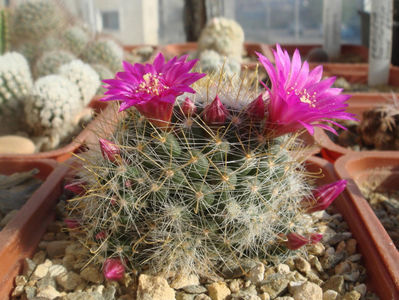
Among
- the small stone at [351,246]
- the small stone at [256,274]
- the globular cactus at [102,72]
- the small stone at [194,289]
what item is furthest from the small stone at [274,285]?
the globular cactus at [102,72]

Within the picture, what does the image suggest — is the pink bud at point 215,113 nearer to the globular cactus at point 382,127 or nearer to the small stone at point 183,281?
the small stone at point 183,281

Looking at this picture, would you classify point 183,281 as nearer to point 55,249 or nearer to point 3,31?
point 55,249

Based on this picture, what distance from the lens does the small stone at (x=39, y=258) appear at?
48.4 inches

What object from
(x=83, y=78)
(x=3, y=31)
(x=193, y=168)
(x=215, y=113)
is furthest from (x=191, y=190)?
(x=3, y=31)

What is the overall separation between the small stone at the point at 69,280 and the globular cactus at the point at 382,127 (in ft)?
4.62

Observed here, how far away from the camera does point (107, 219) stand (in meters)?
1.06

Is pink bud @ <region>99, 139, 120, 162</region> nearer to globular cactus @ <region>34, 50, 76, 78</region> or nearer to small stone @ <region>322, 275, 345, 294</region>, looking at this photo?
small stone @ <region>322, 275, 345, 294</region>

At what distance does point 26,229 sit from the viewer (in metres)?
1.25

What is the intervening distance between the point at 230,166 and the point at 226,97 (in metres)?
0.19

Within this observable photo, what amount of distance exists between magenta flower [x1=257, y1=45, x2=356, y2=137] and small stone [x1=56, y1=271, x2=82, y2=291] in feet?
2.02

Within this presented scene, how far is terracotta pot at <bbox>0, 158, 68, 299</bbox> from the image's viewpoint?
114 cm

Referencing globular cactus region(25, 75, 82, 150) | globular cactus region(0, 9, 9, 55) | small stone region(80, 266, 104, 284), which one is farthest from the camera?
globular cactus region(0, 9, 9, 55)

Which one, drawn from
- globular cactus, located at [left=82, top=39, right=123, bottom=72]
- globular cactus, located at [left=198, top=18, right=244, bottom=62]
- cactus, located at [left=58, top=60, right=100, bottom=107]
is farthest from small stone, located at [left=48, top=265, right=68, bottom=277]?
globular cactus, located at [left=198, top=18, right=244, bottom=62]

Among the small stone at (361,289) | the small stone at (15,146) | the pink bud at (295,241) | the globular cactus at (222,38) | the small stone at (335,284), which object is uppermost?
the globular cactus at (222,38)
